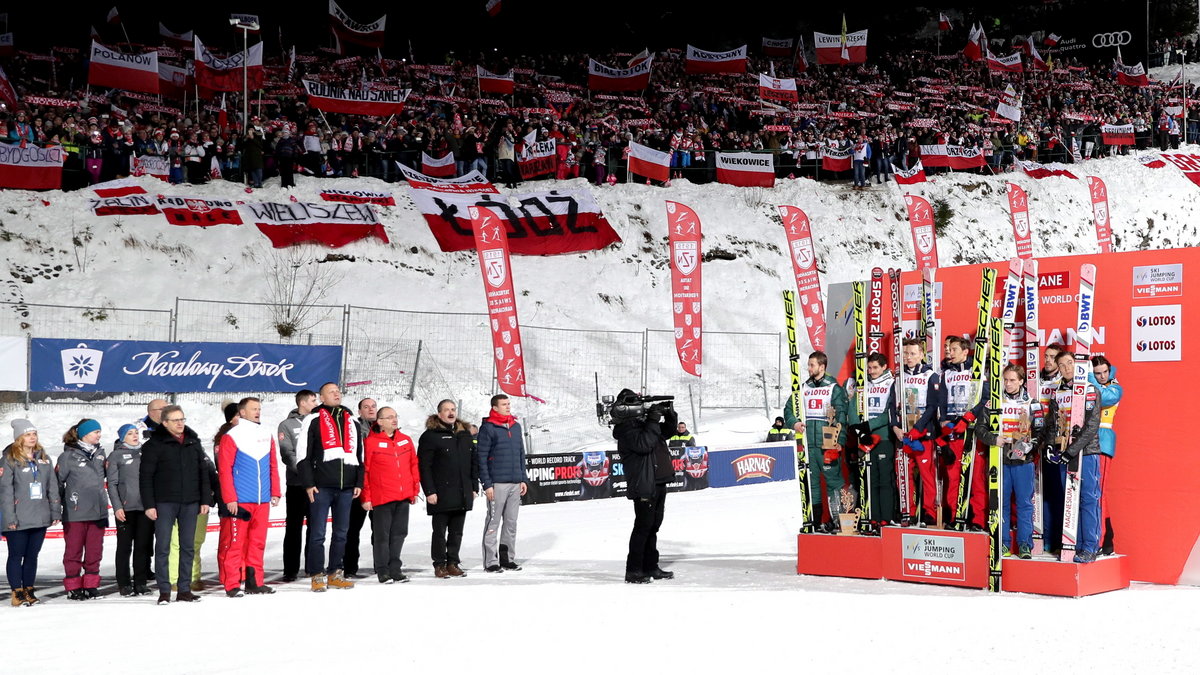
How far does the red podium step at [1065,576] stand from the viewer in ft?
28.4

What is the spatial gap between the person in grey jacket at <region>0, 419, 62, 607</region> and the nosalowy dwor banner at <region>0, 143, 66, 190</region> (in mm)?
16218

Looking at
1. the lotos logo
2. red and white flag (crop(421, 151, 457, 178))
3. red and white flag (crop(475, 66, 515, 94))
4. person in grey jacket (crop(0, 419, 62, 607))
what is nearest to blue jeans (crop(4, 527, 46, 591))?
person in grey jacket (crop(0, 419, 62, 607))

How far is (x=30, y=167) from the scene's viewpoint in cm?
2352

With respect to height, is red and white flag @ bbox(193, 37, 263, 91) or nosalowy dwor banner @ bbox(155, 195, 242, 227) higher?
red and white flag @ bbox(193, 37, 263, 91)

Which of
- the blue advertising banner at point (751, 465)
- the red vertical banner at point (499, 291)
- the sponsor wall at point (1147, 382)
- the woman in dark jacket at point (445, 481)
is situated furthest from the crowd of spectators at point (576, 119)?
the sponsor wall at point (1147, 382)

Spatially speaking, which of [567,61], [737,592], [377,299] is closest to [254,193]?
[377,299]

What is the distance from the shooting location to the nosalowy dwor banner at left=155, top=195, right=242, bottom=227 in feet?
81.0

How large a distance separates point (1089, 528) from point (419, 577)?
5687mm

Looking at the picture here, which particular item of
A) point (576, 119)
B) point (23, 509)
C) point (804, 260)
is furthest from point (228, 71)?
point (23, 509)

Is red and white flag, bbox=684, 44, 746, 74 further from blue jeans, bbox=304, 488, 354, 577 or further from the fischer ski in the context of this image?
blue jeans, bbox=304, 488, 354, 577

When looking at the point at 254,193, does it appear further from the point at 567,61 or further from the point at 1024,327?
the point at 1024,327

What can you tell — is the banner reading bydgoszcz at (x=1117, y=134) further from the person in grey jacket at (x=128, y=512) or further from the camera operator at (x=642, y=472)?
the person in grey jacket at (x=128, y=512)

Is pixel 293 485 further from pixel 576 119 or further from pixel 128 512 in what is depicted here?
pixel 576 119

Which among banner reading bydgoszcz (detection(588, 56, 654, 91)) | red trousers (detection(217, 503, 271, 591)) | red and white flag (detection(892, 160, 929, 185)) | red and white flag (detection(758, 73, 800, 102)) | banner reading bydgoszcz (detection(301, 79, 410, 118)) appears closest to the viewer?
red trousers (detection(217, 503, 271, 591))
